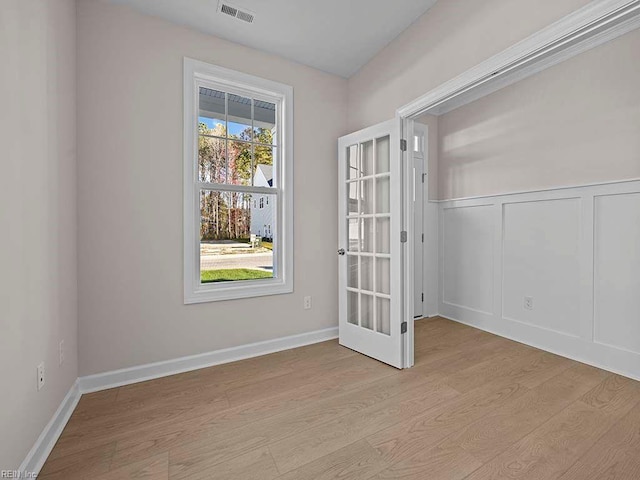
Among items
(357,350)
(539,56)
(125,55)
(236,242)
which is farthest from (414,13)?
(357,350)

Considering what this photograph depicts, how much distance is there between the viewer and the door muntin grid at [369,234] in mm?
2625

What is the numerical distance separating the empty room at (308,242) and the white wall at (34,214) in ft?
0.05

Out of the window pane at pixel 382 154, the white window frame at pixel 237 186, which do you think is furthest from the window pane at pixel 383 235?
the white window frame at pixel 237 186

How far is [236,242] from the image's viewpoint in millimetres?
2773

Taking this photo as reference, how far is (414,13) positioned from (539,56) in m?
1.10

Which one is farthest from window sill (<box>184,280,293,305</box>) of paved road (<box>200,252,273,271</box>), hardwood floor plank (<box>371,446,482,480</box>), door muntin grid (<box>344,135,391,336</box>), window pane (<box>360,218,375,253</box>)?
hardwood floor plank (<box>371,446,482,480</box>)

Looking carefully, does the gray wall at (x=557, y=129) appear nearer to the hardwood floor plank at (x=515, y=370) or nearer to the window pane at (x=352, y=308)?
the hardwood floor plank at (x=515, y=370)

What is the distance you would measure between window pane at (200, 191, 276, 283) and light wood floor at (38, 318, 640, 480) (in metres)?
0.81

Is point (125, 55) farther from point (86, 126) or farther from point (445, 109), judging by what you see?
point (445, 109)

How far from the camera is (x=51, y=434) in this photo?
1.58 m

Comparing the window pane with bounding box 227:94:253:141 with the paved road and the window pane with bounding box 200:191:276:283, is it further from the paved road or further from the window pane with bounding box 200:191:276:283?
the paved road

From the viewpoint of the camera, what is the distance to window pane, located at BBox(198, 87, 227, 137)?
262cm

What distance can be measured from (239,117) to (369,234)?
1.60 meters

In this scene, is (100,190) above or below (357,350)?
above
